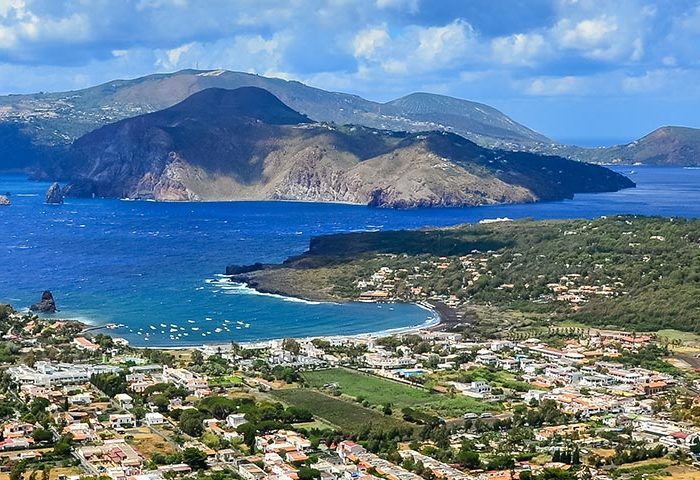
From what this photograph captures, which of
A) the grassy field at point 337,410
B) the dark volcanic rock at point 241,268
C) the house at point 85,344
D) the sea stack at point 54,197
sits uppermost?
the sea stack at point 54,197

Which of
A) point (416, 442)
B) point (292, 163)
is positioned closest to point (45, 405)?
point (416, 442)

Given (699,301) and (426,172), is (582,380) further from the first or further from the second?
(426,172)

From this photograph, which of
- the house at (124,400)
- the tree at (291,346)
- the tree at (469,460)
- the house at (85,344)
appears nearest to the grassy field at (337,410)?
the tree at (469,460)

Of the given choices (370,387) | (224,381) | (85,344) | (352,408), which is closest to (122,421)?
(224,381)

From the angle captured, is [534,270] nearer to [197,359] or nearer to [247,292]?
[247,292]

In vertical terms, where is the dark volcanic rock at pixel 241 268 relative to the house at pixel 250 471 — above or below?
above

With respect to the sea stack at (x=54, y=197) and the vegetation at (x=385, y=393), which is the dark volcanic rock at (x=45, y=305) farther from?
the sea stack at (x=54, y=197)
